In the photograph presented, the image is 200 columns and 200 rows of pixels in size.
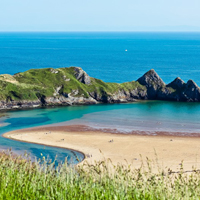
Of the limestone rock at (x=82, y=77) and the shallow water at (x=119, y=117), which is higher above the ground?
the limestone rock at (x=82, y=77)

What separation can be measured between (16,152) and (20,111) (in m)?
26.1

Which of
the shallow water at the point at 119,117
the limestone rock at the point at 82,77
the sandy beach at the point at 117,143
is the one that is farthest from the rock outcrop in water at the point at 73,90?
the sandy beach at the point at 117,143

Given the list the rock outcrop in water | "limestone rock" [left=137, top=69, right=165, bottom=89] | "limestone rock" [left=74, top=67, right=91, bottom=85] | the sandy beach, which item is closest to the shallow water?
the sandy beach

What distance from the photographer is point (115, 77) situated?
127375 millimetres

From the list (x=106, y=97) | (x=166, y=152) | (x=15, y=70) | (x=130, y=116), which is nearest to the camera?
(x=166, y=152)

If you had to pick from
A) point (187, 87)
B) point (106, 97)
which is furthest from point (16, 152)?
point (187, 87)

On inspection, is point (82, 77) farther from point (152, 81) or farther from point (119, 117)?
point (119, 117)

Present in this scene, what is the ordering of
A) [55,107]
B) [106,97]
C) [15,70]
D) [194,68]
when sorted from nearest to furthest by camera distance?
[55,107], [106,97], [15,70], [194,68]

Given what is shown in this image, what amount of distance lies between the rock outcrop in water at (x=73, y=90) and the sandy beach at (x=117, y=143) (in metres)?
18.2

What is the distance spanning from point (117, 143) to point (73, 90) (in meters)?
33.4

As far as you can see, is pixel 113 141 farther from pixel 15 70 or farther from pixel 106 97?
pixel 15 70

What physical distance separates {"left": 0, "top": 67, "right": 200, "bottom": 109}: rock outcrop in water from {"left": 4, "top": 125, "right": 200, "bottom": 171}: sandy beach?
18235 mm

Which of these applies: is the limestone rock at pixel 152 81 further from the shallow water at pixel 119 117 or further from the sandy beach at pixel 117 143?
the sandy beach at pixel 117 143

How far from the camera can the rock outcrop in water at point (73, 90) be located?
7794cm
